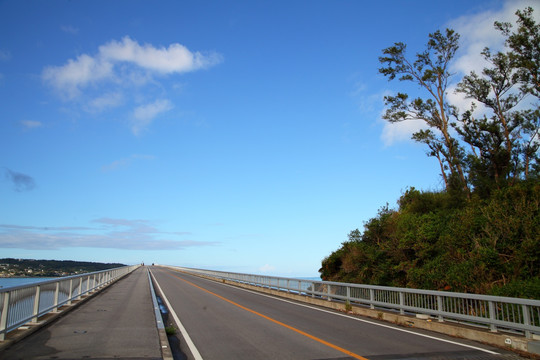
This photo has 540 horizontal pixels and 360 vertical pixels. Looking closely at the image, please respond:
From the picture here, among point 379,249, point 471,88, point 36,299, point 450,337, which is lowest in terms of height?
point 450,337

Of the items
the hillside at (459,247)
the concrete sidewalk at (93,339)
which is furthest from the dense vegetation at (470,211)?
the concrete sidewalk at (93,339)

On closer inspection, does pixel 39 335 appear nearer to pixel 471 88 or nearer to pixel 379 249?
pixel 379 249

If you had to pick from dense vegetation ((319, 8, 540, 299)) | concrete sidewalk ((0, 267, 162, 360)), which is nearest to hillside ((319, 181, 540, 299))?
dense vegetation ((319, 8, 540, 299))

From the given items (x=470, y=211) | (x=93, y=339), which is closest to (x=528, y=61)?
(x=470, y=211)

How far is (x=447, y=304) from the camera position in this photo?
1230cm

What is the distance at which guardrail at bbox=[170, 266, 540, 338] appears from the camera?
9.47 m

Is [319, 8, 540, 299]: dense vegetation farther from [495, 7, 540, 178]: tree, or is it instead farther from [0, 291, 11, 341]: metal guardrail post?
[0, 291, 11, 341]: metal guardrail post

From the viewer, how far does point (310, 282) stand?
2159 centimetres

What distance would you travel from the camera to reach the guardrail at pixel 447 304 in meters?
9.47

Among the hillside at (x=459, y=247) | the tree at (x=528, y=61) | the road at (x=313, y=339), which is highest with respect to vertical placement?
the tree at (x=528, y=61)

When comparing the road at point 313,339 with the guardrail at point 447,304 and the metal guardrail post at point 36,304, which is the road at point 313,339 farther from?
the metal guardrail post at point 36,304

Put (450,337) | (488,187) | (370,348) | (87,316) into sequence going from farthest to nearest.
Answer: (488,187) → (87,316) → (450,337) → (370,348)

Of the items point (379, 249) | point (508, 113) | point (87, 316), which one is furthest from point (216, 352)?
point (508, 113)

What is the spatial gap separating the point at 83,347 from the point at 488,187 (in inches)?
904
